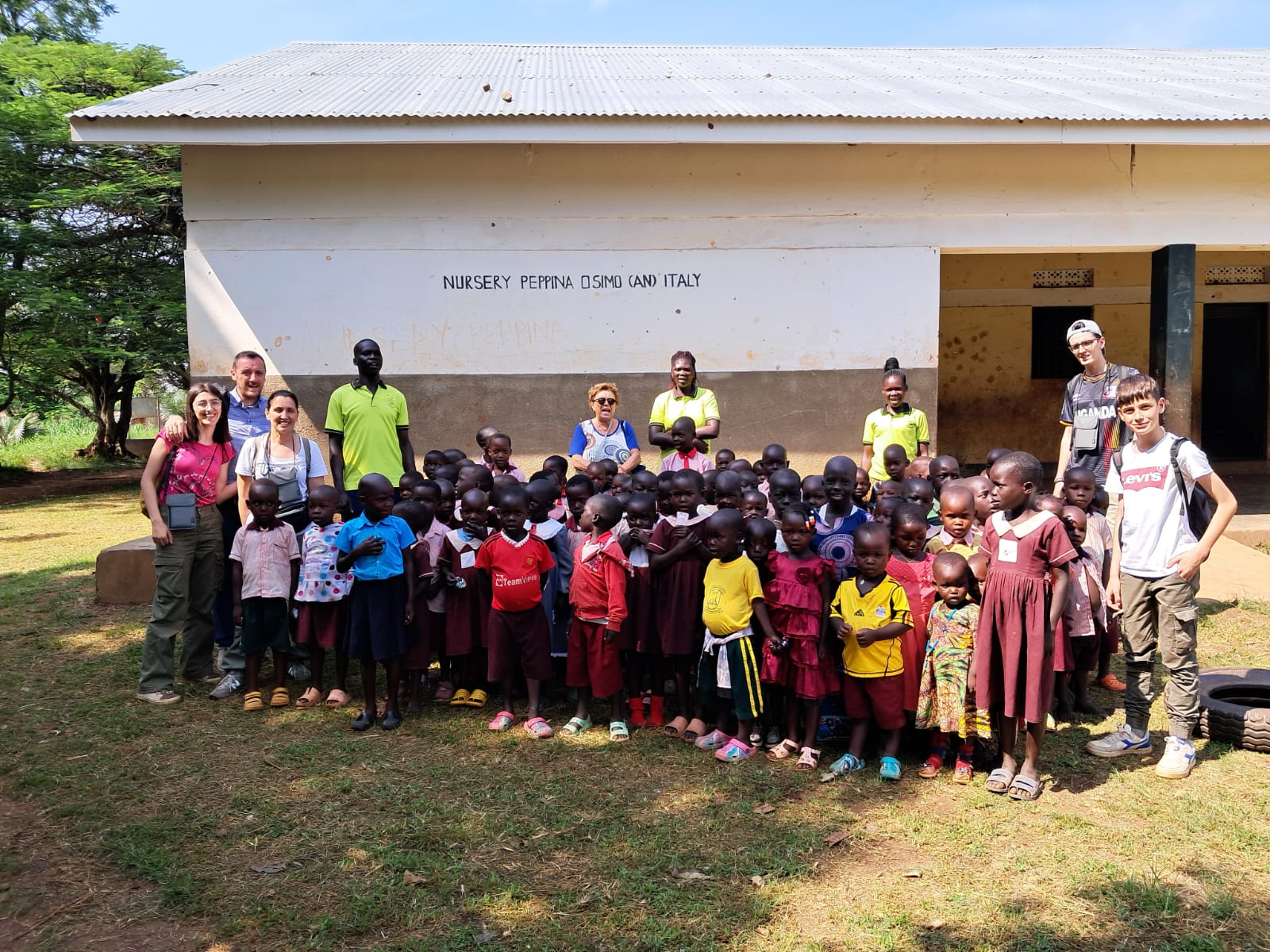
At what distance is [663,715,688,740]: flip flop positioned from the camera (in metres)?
4.12

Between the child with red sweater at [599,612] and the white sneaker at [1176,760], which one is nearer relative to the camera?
the white sneaker at [1176,760]

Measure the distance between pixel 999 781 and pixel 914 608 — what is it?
737mm

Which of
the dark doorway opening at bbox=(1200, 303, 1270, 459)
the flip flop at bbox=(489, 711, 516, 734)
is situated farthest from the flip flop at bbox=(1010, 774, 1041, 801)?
the dark doorway opening at bbox=(1200, 303, 1270, 459)

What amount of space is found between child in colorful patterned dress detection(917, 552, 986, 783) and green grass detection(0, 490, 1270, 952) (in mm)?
236

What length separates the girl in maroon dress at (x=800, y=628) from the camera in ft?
12.2

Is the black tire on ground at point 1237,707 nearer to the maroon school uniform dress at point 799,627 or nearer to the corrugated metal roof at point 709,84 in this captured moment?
the maroon school uniform dress at point 799,627

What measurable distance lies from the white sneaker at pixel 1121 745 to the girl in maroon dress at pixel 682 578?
168 cm

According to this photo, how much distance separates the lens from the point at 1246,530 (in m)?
7.63

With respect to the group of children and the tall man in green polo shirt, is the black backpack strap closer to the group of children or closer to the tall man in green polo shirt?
the group of children

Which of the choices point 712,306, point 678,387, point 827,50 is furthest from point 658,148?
point 827,50

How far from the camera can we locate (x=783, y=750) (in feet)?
12.6

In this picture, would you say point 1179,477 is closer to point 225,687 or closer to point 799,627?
point 799,627

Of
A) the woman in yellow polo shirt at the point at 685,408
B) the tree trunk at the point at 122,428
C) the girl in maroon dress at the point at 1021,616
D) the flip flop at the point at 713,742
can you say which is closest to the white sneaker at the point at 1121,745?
the girl in maroon dress at the point at 1021,616

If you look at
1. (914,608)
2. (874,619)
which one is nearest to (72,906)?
(874,619)
